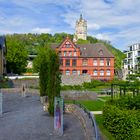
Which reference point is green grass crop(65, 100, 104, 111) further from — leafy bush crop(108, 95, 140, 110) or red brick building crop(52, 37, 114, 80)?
red brick building crop(52, 37, 114, 80)

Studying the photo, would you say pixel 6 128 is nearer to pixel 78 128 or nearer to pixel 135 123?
pixel 78 128

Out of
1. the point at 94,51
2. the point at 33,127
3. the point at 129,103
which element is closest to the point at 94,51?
the point at 94,51

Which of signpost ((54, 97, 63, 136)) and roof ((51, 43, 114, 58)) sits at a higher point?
roof ((51, 43, 114, 58))

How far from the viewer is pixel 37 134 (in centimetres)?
1767

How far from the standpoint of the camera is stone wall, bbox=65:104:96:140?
54.0 feet

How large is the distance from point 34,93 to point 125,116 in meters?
29.4

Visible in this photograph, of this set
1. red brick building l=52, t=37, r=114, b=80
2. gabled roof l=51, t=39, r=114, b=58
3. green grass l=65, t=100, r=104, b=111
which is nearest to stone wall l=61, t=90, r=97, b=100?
green grass l=65, t=100, r=104, b=111

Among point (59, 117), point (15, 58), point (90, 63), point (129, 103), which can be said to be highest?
point (15, 58)

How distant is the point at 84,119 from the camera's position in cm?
1988

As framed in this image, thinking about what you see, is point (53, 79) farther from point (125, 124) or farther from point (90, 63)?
point (90, 63)

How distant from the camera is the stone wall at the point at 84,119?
648 inches

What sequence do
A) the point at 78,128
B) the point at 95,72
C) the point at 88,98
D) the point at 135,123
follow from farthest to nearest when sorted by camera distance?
the point at 95,72, the point at 88,98, the point at 78,128, the point at 135,123

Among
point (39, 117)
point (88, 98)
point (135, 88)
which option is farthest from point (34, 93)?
point (135, 88)

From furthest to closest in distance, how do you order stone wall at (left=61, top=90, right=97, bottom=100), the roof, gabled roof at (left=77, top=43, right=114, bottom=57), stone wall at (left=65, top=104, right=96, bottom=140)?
gabled roof at (left=77, top=43, right=114, bottom=57), the roof, stone wall at (left=61, top=90, right=97, bottom=100), stone wall at (left=65, top=104, right=96, bottom=140)
